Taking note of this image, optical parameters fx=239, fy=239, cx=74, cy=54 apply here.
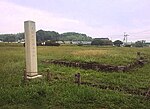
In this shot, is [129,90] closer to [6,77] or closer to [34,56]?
[34,56]

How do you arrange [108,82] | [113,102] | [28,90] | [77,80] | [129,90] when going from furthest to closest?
[108,82]
[77,80]
[129,90]
[28,90]
[113,102]

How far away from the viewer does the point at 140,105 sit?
828 centimetres

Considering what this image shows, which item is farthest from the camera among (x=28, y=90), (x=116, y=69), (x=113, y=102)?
(x=116, y=69)

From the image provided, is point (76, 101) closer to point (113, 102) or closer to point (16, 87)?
point (113, 102)

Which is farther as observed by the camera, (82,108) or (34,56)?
(34,56)

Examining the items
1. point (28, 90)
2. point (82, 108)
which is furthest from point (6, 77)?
point (82, 108)

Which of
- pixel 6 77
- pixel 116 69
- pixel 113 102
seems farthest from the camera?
pixel 116 69

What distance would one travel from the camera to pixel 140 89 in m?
10.8

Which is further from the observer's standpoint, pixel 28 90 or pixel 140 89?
pixel 140 89

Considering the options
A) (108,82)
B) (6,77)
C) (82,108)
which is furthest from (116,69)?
(82,108)

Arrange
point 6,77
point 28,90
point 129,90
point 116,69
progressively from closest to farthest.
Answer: point 28,90 < point 129,90 < point 6,77 < point 116,69

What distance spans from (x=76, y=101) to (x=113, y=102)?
4.40ft

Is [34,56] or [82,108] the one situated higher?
[34,56]

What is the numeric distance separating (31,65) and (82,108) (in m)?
5.65
